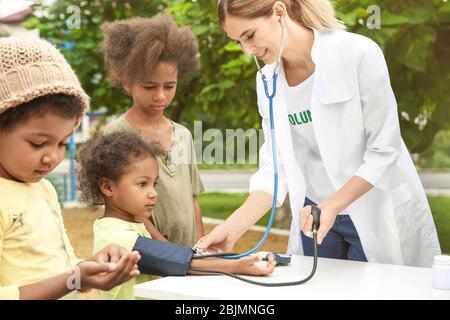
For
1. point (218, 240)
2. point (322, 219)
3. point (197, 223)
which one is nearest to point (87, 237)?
point (197, 223)

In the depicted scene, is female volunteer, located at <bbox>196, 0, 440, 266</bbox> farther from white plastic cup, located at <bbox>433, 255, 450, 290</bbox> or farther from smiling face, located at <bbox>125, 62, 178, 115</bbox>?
smiling face, located at <bbox>125, 62, 178, 115</bbox>

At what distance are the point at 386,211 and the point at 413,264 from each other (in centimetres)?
19

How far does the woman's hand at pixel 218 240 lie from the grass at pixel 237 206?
9.39 ft

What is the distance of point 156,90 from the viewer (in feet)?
7.01

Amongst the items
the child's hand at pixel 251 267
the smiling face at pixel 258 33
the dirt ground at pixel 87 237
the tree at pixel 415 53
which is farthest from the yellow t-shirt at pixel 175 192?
the dirt ground at pixel 87 237

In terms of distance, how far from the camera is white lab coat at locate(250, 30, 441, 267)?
1684 millimetres

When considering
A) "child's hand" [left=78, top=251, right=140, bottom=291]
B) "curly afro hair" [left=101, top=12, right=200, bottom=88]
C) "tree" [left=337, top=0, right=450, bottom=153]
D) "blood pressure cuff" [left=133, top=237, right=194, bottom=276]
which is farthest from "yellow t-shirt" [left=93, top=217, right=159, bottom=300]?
"tree" [left=337, top=0, right=450, bottom=153]

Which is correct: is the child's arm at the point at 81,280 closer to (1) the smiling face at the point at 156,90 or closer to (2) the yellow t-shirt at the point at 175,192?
(2) the yellow t-shirt at the point at 175,192

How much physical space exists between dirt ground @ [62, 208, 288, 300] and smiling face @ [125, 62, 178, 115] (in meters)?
1.83

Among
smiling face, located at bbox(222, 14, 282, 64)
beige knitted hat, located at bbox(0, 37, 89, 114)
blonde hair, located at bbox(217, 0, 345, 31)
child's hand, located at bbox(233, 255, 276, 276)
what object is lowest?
child's hand, located at bbox(233, 255, 276, 276)

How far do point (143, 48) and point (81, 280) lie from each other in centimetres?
112

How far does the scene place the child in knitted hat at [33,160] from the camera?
1236 millimetres

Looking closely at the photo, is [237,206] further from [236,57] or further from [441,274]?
[441,274]

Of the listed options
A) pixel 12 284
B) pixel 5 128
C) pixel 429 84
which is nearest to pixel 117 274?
pixel 12 284
